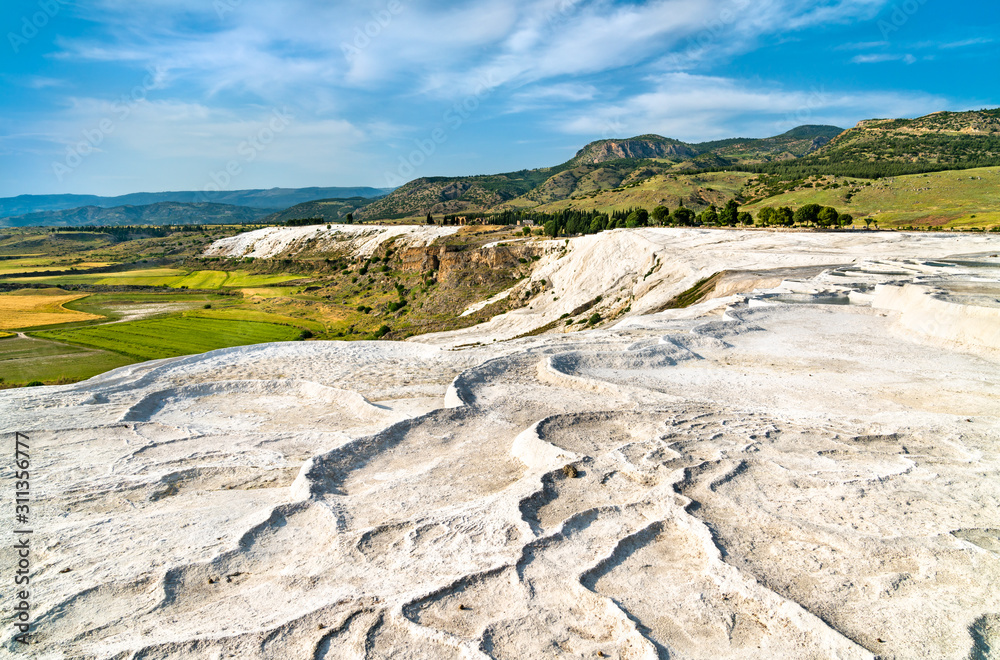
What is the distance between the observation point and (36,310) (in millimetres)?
49406

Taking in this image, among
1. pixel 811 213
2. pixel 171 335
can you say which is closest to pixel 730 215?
pixel 811 213

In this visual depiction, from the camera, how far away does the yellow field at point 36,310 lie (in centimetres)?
4191

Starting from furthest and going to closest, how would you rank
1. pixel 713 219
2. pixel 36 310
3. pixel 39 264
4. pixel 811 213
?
pixel 39 264
pixel 713 219
pixel 811 213
pixel 36 310

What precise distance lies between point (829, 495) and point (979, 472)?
2.70 m

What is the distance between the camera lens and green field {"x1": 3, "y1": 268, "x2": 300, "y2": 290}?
75250 millimetres

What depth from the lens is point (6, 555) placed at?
6.89 meters

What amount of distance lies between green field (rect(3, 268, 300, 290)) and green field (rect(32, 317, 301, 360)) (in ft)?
103

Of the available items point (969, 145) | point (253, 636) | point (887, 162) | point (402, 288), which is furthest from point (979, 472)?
point (969, 145)

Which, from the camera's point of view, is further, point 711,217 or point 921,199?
point 921,199

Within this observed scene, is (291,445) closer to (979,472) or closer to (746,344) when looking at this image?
(979,472)

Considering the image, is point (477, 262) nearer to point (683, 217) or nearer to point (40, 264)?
point (683, 217)

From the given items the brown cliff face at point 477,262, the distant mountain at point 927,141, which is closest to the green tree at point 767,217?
the brown cliff face at point 477,262

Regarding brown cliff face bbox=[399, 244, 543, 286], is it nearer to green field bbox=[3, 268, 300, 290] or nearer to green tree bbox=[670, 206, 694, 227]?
green tree bbox=[670, 206, 694, 227]

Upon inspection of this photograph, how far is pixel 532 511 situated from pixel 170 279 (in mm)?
94618
